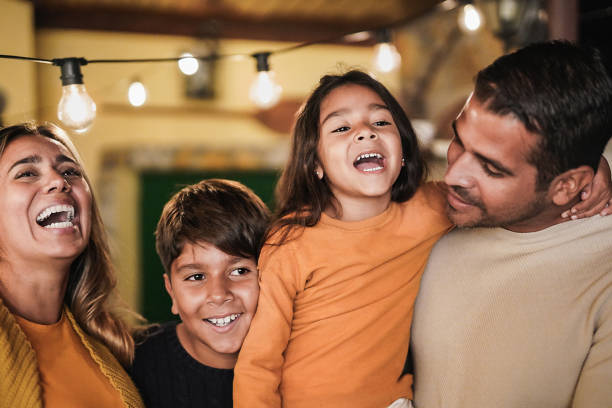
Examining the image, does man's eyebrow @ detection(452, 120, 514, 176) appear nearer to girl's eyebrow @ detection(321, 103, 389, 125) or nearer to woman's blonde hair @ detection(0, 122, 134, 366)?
girl's eyebrow @ detection(321, 103, 389, 125)

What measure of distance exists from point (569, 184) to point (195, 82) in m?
3.99

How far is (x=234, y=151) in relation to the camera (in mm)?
5098

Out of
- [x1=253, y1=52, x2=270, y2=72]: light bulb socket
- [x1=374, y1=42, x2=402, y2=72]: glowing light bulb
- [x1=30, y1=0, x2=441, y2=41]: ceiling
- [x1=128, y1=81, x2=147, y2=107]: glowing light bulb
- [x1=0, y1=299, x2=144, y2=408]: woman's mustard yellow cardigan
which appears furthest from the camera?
[x1=30, y1=0, x2=441, y2=41]: ceiling

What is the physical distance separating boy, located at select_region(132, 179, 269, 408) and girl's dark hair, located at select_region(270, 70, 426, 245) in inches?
5.8

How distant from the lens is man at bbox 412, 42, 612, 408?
143 centimetres

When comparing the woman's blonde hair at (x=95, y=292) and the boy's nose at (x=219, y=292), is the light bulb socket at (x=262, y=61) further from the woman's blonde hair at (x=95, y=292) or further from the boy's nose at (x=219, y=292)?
the boy's nose at (x=219, y=292)

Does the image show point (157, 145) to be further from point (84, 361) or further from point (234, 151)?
point (84, 361)

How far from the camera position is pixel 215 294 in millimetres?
1654

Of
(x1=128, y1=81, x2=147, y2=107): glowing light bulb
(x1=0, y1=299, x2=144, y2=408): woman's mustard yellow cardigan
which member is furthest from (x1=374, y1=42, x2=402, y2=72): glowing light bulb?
(x1=0, y1=299, x2=144, y2=408): woman's mustard yellow cardigan

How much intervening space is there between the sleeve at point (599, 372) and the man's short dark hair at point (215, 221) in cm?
100

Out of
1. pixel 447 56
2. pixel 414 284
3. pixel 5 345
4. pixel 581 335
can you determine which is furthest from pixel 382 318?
pixel 447 56

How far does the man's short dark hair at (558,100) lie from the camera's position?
4.67ft

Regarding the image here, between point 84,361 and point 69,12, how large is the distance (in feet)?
12.7

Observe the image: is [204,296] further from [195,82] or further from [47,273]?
[195,82]
